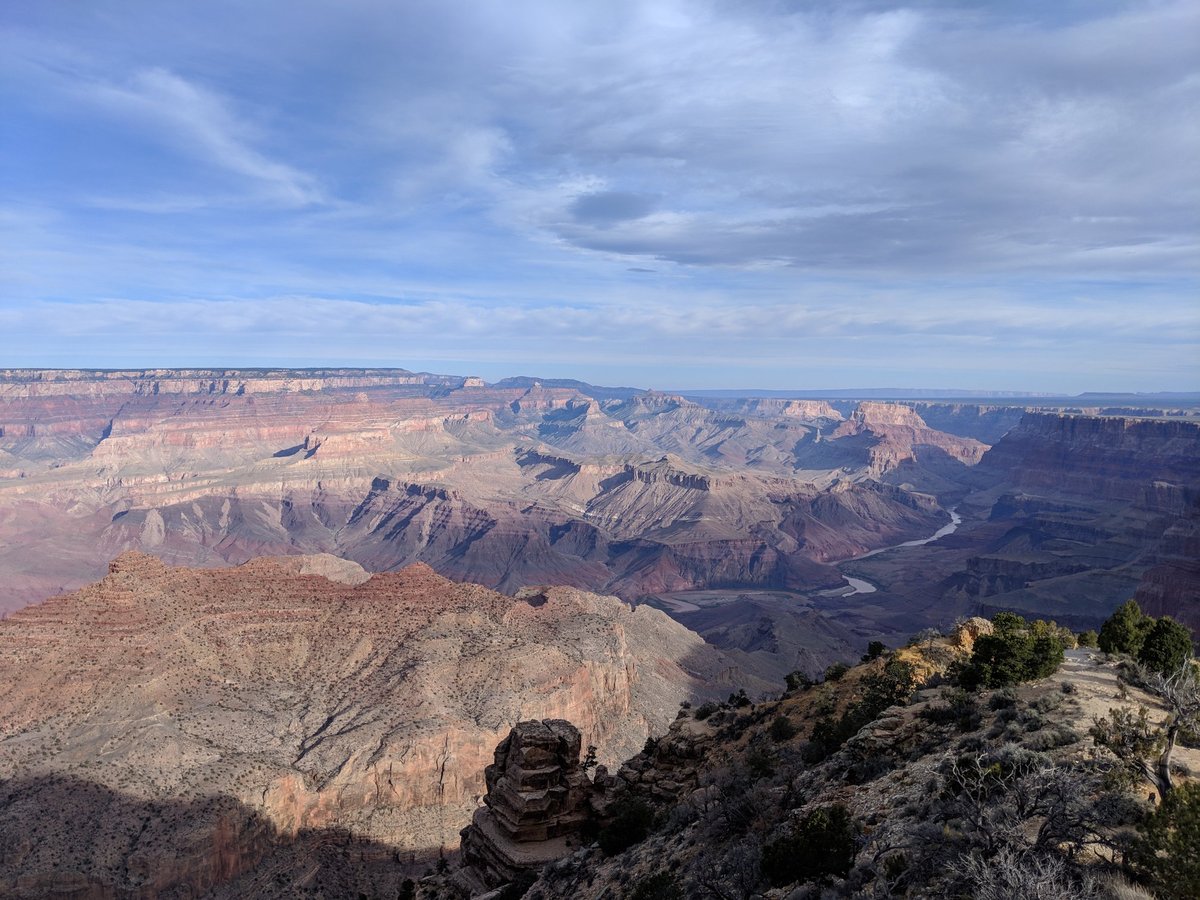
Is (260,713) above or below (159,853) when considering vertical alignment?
above

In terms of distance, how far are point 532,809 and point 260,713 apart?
38981mm

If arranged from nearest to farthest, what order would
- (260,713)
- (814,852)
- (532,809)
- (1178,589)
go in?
(814,852) → (532,809) → (260,713) → (1178,589)

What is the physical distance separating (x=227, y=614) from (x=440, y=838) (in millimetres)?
31658

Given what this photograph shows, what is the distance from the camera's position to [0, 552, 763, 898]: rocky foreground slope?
1796 inches

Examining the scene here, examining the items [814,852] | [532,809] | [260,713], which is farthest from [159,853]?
[814,852]

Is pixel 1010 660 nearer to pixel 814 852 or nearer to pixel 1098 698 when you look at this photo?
pixel 1098 698

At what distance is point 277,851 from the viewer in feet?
164

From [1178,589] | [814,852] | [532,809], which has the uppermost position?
[814,852]

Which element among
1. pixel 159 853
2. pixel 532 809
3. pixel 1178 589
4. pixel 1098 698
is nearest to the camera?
pixel 1098 698

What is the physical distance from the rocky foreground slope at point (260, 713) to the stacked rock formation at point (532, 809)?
24.6m

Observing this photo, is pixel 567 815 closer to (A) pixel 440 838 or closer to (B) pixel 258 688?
(A) pixel 440 838

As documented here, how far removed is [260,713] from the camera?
197 ft

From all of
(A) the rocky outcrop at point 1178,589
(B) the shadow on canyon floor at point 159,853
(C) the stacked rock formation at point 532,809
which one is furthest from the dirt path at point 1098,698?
(A) the rocky outcrop at point 1178,589

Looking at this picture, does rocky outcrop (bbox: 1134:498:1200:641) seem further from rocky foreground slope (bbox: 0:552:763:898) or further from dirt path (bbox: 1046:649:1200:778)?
dirt path (bbox: 1046:649:1200:778)
